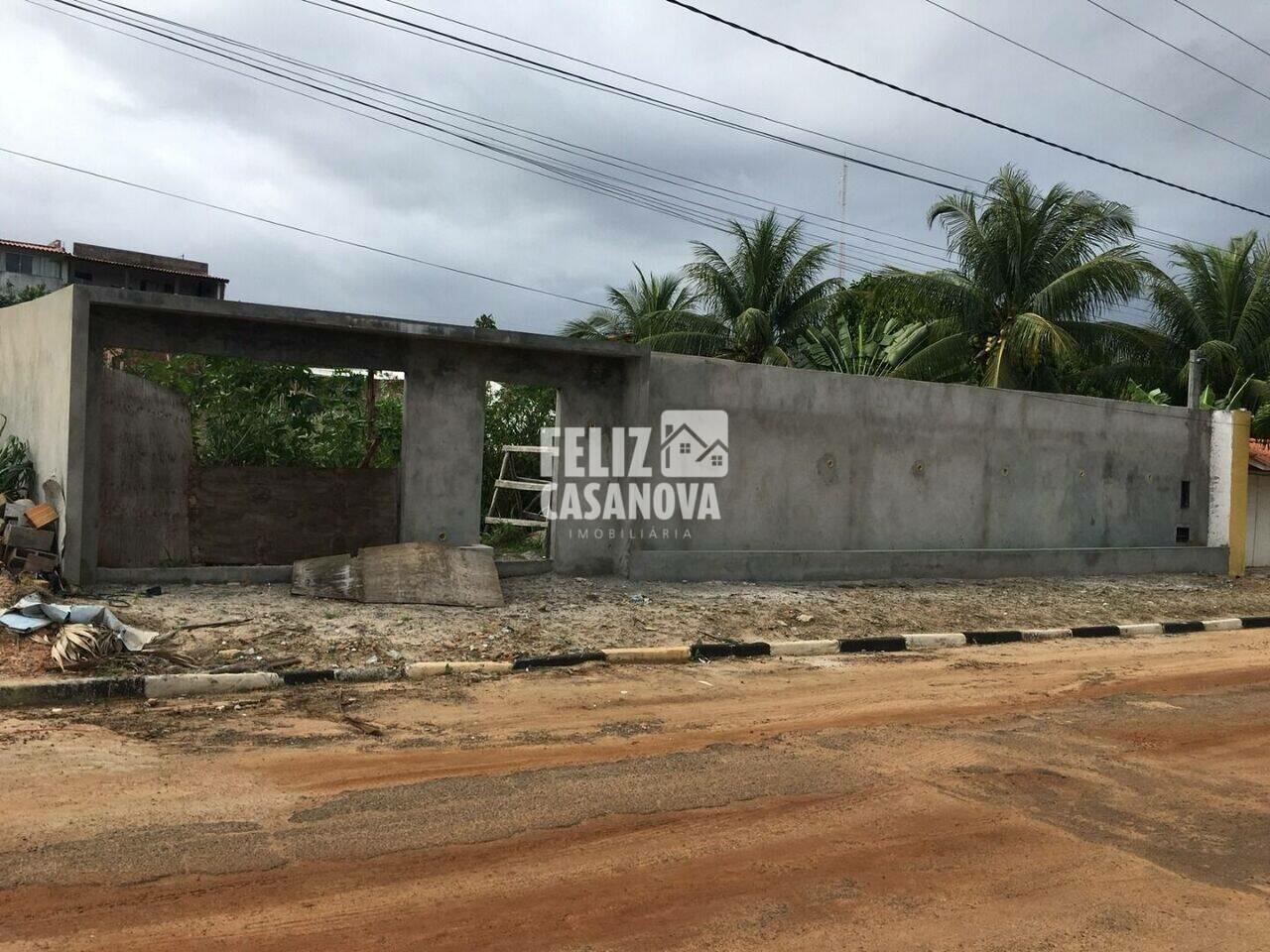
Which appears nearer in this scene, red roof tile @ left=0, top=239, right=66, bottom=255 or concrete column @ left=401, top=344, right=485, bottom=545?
concrete column @ left=401, top=344, right=485, bottom=545

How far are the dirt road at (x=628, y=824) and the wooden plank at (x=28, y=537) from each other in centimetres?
372

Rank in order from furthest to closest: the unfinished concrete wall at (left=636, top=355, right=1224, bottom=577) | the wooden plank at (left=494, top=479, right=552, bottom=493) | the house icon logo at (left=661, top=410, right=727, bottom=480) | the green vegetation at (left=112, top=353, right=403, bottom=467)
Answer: the wooden plank at (left=494, top=479, right=552, bottom=493) < the unfinished concrete wall at (left=636, top=355, right=1224, bottom=577) < the house icon logo at (left=661, top=410, right=727, bottom=480) < the green vegetation at (left=112, top=353, right=403, bottom=467)

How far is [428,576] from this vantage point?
36.1 feet

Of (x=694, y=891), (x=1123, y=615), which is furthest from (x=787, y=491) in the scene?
(x=694, y=891)

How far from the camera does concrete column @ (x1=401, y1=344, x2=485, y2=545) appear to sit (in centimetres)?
1212

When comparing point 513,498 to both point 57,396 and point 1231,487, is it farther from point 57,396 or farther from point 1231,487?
point 1231,487

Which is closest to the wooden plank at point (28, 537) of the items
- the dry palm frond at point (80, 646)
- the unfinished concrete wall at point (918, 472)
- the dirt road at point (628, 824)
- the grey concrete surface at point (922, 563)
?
the dry palm frond at point (80, 646)

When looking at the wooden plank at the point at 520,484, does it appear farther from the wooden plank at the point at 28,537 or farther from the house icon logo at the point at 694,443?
the wooden plank at the point at 28,537

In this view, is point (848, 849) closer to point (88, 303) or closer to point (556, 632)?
point (556, 632)

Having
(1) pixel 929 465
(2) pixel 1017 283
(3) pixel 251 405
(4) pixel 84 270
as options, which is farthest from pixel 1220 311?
(4) pixel 84 270

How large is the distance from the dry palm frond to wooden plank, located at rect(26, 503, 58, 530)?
2.56 meters

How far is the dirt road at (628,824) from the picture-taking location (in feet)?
12.7

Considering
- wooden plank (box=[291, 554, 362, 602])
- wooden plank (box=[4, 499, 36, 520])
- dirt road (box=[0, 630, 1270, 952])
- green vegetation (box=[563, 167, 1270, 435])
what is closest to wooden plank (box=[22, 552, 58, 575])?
wooden plank (box=[4, 499, 36, 520])

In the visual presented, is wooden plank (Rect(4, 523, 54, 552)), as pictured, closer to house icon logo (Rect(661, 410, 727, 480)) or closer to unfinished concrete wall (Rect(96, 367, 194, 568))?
unfinished concrete wall (Rect(96, 367, 194, 568))
